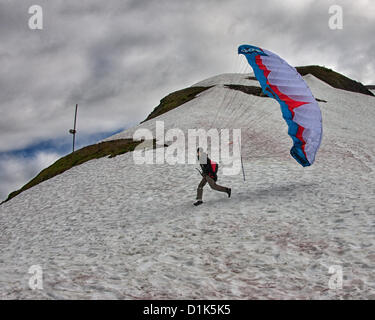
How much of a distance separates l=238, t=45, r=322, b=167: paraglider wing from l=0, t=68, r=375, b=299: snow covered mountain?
2.40 metres

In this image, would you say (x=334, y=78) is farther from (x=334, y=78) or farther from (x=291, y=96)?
(x=291, y=96)

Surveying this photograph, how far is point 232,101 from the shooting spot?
4175 centimetres

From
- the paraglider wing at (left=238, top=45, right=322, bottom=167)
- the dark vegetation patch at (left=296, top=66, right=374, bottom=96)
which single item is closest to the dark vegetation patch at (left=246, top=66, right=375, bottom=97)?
the dark vegetation patch at (left=296, top=66, right=374, bottom=96)

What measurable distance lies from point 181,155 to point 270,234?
1458 centimetres

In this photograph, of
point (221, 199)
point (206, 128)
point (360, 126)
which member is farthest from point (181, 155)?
point (360, 126)

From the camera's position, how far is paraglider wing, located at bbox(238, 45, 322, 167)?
1207 centimetres

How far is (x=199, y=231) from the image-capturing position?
35.0ft

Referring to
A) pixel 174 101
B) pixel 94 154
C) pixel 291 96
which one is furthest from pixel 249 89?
pixel 291 96

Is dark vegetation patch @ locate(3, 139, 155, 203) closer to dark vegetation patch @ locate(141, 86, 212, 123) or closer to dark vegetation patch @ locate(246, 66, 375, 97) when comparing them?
dark vegetation patch @ locate(141, 86, 212, 123)

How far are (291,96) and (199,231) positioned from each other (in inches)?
232

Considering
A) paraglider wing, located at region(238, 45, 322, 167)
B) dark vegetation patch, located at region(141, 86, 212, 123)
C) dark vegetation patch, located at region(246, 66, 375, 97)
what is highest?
dark vegetation patch, located at region(246, 66, 375, 97)
